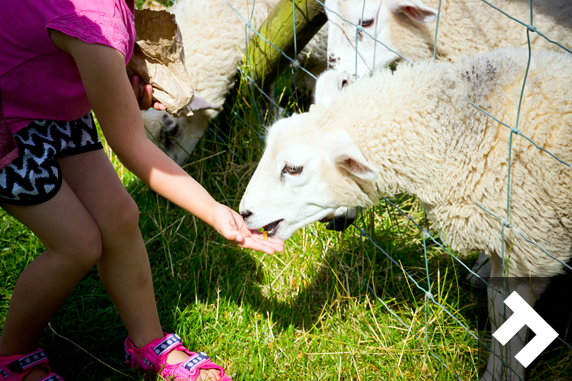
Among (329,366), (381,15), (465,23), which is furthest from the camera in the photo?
(381,15)

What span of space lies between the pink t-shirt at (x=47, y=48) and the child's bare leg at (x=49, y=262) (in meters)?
0.27

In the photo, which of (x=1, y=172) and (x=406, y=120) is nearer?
(x=1, y=172)

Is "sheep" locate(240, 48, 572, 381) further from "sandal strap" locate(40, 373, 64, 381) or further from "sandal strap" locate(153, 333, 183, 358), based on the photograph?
"sandal strap" locate(40, 373, 64, 381)

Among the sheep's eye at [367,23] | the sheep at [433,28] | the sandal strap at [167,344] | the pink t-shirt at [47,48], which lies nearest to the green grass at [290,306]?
the sandal strap at [167,344]

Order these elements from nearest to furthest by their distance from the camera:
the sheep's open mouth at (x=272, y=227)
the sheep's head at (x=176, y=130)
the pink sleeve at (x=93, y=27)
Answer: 1. the pink sleeve at (x=93, y=27)
2. the sheep's open mouth at (x=272, y=227)
3. the sheep's head at (x=176, y=130)

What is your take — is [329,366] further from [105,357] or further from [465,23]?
[465,23]

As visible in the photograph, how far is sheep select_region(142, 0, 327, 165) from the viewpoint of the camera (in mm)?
Result: 2900

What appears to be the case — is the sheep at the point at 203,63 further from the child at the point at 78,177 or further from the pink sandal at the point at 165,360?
the pink sandal at the point at 165,360

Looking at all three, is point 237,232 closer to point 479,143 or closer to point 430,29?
point 479,143

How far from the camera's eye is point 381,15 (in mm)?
2732

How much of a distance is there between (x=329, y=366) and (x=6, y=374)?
122 cm

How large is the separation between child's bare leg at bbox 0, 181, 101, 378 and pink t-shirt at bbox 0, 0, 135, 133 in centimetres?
27

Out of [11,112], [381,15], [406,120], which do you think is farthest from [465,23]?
[11,112]

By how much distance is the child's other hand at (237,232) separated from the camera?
5.45 ft
